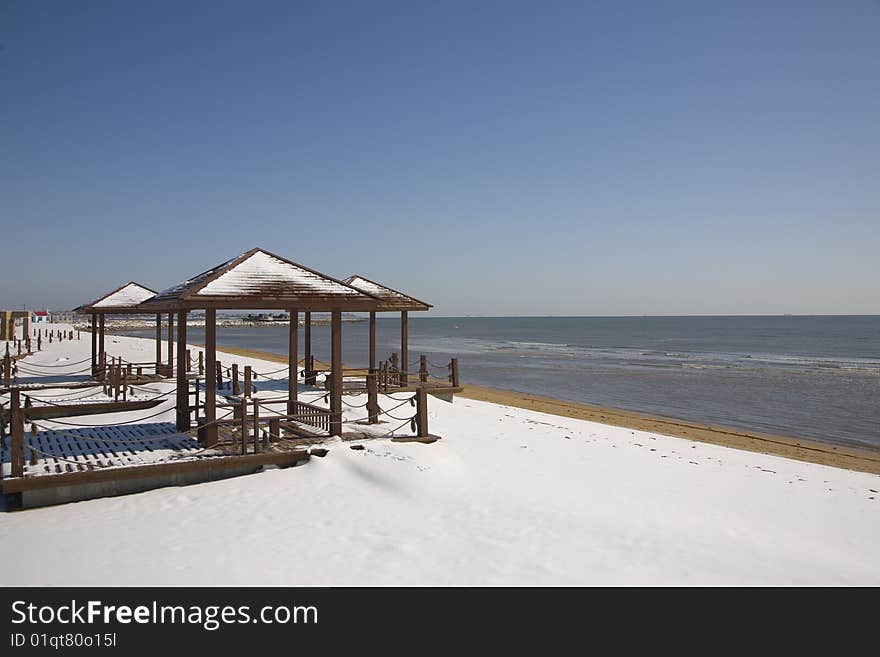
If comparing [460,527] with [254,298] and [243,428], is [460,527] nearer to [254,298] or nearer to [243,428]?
[243,428]

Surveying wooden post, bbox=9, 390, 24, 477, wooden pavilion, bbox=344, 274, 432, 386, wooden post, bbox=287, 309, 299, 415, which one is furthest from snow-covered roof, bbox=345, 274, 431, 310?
wooden post, bbox=9, 390, 24, 477

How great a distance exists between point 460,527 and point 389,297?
1096 cm

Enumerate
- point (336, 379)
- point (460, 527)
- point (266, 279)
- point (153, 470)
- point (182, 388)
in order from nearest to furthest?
point (460, 527) → point (153, 470) → point (266, 279) → point (336, 379) → point (182, 388)

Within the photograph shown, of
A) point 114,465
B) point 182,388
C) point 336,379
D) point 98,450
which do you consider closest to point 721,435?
point 336,379

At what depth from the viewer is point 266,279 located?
10922mm

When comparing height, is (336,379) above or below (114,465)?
above

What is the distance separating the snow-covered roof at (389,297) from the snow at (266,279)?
6.15 metres

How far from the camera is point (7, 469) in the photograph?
9188 mm

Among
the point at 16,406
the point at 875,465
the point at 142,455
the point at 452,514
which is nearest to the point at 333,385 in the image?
the point at 142,455

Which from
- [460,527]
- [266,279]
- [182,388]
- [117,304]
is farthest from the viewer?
[117,304]

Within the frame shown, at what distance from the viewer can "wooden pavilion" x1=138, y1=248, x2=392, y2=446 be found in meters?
10.2
